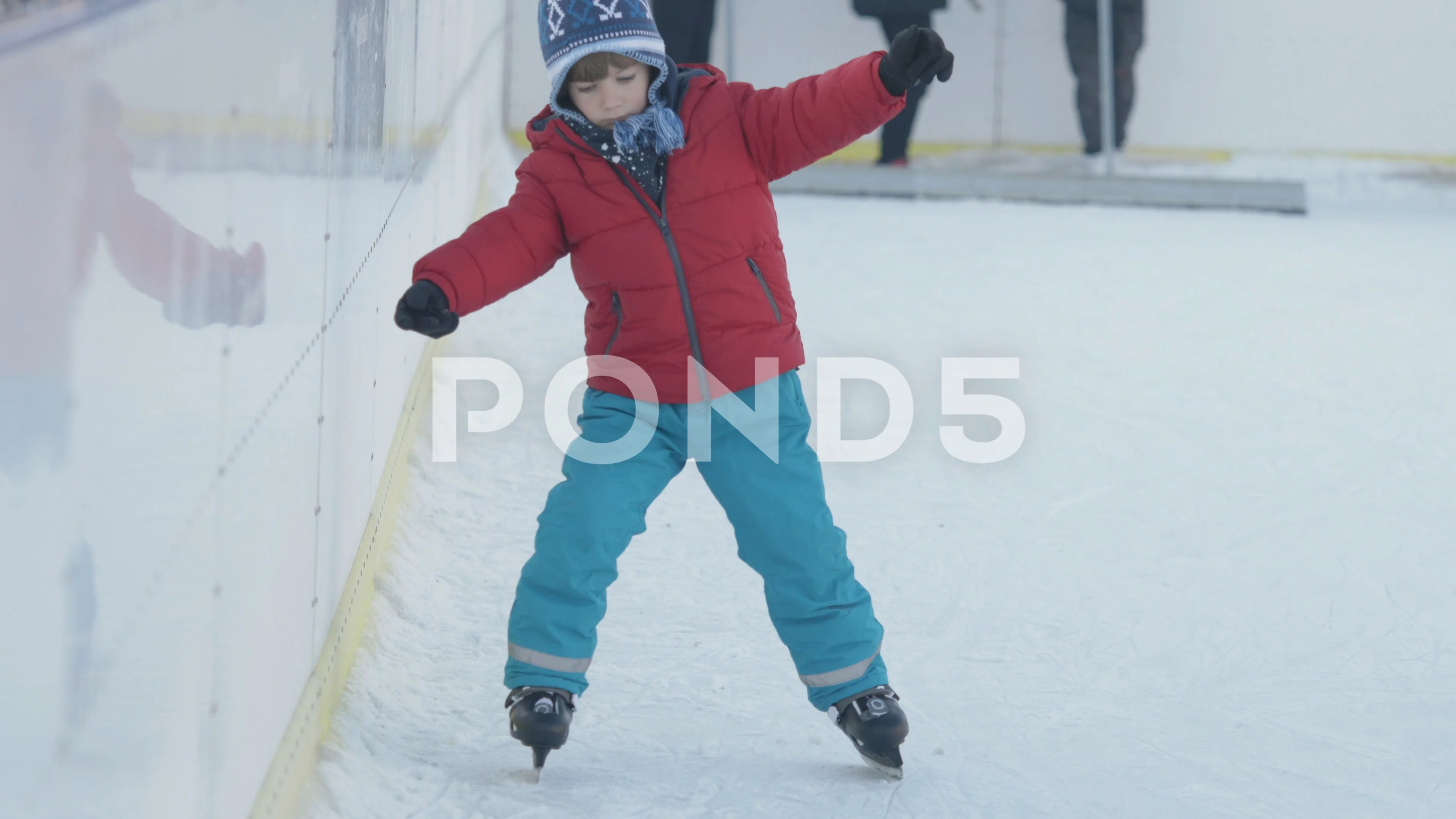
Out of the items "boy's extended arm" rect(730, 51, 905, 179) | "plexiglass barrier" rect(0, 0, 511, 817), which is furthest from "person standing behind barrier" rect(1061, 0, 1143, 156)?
"plexiglass barrier" rect(0, 0, 511, 817)

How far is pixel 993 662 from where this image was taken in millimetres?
2416

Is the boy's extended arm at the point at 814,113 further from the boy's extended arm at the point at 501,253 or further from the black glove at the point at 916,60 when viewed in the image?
the boy's extended arm at the point at 501,253

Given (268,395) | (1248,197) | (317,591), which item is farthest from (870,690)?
(1248,197)

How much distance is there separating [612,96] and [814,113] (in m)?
0.26

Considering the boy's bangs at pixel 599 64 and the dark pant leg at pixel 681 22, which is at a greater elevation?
the dark pant leg at pixel 681 22

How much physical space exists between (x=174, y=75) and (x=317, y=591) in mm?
969

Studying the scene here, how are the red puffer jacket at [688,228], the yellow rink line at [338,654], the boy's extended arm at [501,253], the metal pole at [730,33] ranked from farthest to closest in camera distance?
the metal pole at [730,33], the red puffer jacket at [688,228], the boy's extended arm at [501,253], the yellow rink line at [338,654]

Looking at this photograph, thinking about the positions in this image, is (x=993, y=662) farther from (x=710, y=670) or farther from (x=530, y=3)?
(x=530, y=3)

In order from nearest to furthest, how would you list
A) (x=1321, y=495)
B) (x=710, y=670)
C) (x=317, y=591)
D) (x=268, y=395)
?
(x=268, y=395), (x=317, y=591), (x=710, y=670), (x=1321, y=495)

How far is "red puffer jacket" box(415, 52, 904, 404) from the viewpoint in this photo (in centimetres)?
187

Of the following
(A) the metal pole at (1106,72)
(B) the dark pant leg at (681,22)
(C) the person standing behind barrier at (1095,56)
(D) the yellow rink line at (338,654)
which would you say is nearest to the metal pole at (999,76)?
(C) the person standing behind barrier at (1095,56)

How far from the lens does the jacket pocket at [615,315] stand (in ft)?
6.25

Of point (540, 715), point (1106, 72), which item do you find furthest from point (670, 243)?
point (1106, 72)

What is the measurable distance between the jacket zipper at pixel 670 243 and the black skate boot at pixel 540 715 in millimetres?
431
